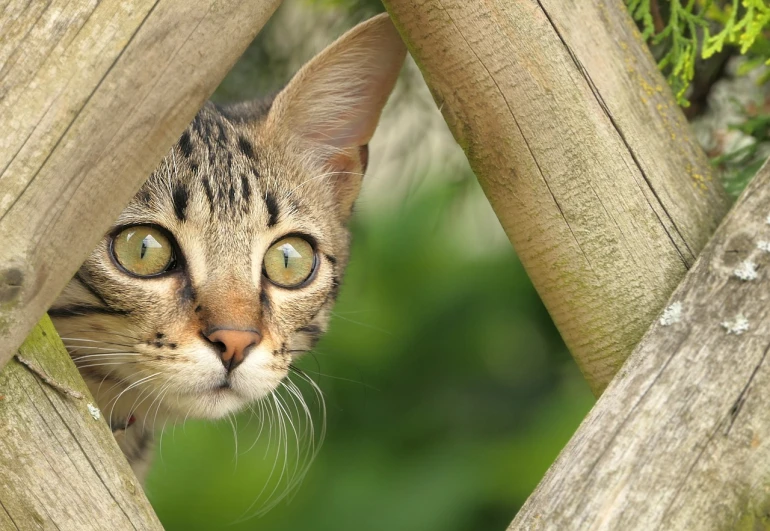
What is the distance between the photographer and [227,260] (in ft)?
5.45

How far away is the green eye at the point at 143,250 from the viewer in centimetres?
165

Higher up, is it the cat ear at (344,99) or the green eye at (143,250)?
the cat ear at (344,99)

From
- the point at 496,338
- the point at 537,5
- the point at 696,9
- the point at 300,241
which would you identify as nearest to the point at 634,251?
the point at 537,5

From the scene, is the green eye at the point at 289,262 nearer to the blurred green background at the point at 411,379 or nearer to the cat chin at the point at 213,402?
the cat chin at the point at 213,402

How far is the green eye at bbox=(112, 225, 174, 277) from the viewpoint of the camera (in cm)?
165

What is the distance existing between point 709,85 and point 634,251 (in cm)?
137

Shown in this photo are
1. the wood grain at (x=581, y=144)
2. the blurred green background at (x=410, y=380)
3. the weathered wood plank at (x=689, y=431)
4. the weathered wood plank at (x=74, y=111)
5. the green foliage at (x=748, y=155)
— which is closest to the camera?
the weathered wood plank at (x=74, y=111)

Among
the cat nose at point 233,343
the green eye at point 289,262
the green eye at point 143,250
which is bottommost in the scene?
the cat nose at point 233,343

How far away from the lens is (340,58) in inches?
72.5

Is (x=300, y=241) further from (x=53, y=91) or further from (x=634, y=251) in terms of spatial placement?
(x=53, y=91)

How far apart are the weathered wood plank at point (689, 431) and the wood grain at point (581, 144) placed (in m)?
0.13

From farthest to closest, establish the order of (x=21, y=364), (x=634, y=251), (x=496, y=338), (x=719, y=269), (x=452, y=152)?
(x=496, y=338), (x=452, y=152), (x=634, y=251), (x=719, y=269), (x=21, y=364)

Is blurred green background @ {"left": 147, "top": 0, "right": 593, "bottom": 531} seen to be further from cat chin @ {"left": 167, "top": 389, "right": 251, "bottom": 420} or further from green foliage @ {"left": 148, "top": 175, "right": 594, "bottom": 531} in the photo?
cat chin @ {"left": 167, "top": 389, "right": 251, "bottom": 420}

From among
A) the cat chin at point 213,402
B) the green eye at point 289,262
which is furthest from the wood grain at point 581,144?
the cat chin at point 213,402
